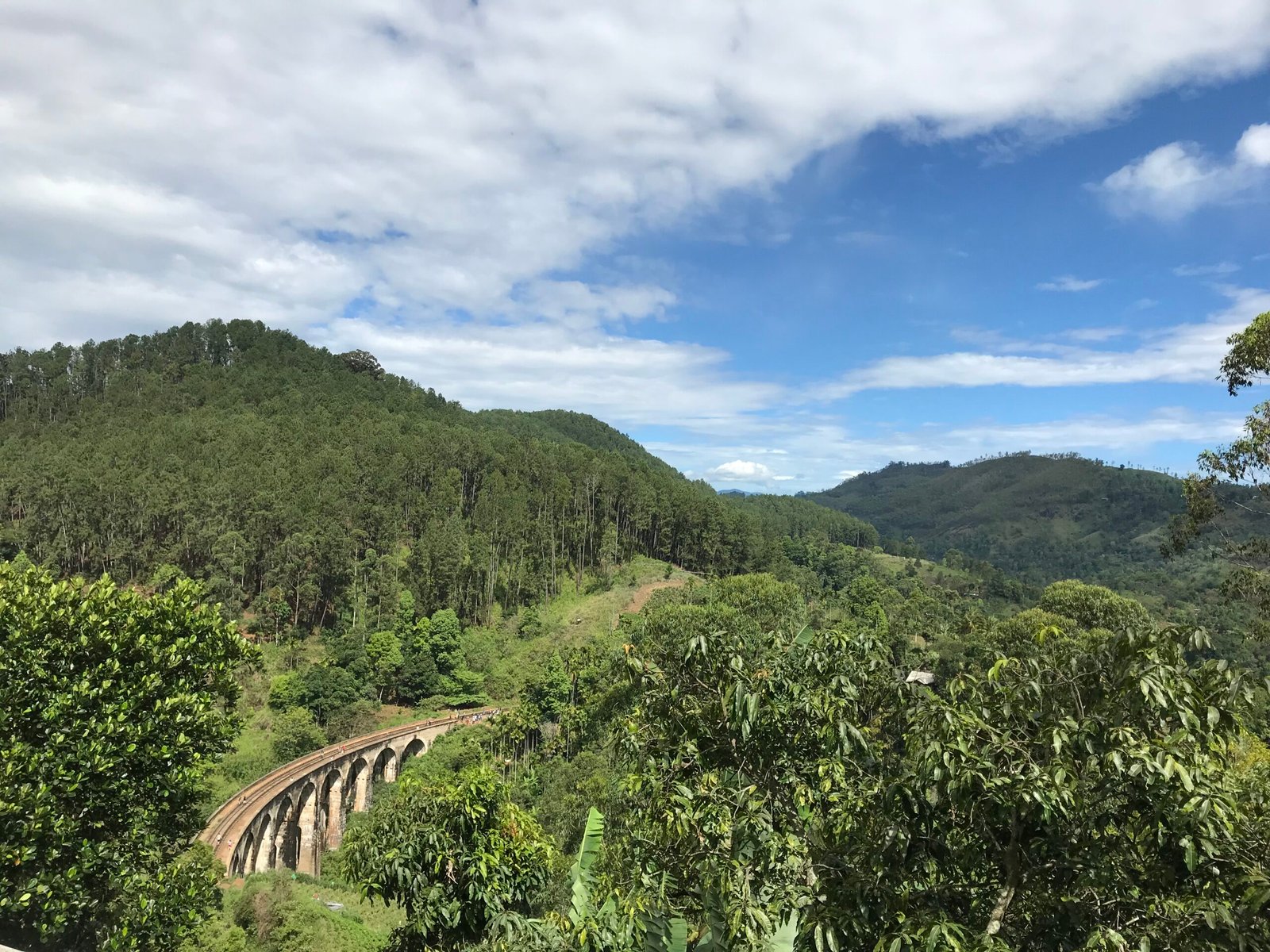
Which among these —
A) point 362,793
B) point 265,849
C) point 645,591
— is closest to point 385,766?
point 362,793

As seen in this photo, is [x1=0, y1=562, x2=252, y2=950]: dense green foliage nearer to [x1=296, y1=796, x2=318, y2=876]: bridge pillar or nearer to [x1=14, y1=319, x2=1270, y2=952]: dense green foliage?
[x1=14, y1=319, x2=1270, y2=952]: dense green foliage

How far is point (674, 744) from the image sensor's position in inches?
234

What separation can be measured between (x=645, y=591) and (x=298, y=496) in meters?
42.7

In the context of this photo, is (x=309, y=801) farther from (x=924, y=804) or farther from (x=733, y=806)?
(x=924, y=804)

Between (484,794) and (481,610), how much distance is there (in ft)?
220

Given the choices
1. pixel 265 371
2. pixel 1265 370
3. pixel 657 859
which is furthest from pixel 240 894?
pixel 265 371

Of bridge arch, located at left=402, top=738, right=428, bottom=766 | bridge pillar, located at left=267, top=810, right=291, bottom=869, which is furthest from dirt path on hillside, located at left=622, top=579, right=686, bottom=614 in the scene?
bridge pillar, located at left=267, top=810, right=291, bottom=869

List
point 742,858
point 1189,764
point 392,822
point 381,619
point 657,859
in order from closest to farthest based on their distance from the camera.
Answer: point 1189,764 < point 742,858 < point 657,859 < point 392,822 < point 381,619

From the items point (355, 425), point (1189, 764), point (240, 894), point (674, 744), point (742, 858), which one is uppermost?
point (355, 425)

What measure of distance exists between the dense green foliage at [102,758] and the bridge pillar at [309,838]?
29.5 metres

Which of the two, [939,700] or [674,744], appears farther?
[674,744]

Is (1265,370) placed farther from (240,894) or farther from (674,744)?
(240,894)

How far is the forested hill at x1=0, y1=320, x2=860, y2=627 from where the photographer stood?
65.6 metres

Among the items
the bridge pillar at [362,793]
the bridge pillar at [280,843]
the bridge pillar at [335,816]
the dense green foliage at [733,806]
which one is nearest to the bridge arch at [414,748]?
the bridge pillar at [362,793]
